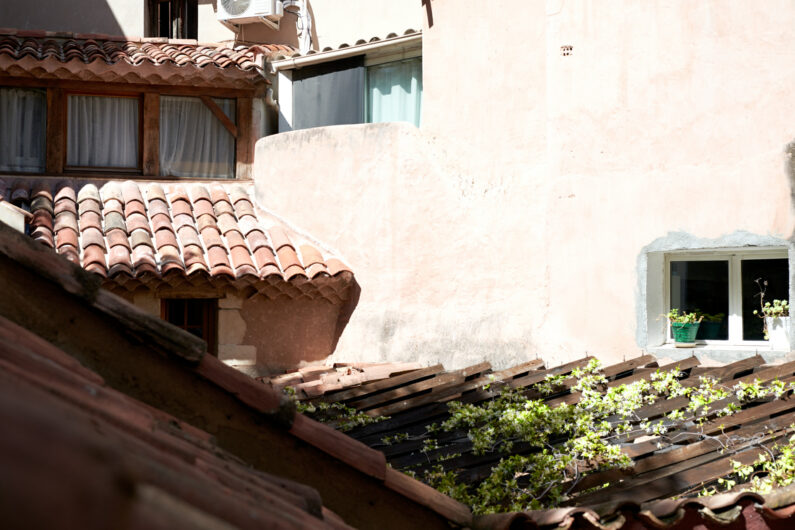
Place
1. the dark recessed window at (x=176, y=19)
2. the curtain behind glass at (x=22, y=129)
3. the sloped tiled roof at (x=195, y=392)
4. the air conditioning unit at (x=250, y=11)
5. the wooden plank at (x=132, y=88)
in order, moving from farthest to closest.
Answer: the dark recessed window at (x=176, y=19) < the air conditioning unit at (x=250, y=11) < the curtain behind glass at (x=22, y=129) < the wooden plank at (x=132, y=88) < the sloped tiled roof at (x=195, y=392)

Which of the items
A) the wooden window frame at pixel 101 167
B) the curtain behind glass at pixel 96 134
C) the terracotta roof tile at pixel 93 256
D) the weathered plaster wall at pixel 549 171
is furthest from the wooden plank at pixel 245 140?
the terracotta roof tile at pixel 93 256

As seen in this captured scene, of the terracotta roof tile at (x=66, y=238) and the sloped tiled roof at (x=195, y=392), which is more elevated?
the terracotta roof tile at (x=66, y=238)

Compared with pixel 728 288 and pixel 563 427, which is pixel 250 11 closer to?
pixel 728 288

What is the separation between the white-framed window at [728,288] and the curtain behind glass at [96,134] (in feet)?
25.0

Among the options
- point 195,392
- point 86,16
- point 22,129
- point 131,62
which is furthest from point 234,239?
point 195,392

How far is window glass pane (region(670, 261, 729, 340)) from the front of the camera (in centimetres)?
762

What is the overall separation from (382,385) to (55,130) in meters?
6.56

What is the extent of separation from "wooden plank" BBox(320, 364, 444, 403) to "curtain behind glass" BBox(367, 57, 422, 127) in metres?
3.31

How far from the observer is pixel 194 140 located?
40.0 ft

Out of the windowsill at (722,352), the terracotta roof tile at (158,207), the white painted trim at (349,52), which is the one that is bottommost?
the windowsill at (722,352)

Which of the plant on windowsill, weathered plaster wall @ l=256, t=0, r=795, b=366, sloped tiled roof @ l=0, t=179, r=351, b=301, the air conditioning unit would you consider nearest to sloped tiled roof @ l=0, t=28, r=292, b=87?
the air conditioning unit

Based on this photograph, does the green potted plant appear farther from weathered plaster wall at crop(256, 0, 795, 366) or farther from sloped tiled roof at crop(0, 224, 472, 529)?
sloped tiled roof at crop(0, 224, 472, 529)

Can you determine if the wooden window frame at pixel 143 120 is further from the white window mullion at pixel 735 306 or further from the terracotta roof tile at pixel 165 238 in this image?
the white window mullion at pixel 735 306

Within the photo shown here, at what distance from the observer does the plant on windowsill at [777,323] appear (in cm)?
712
